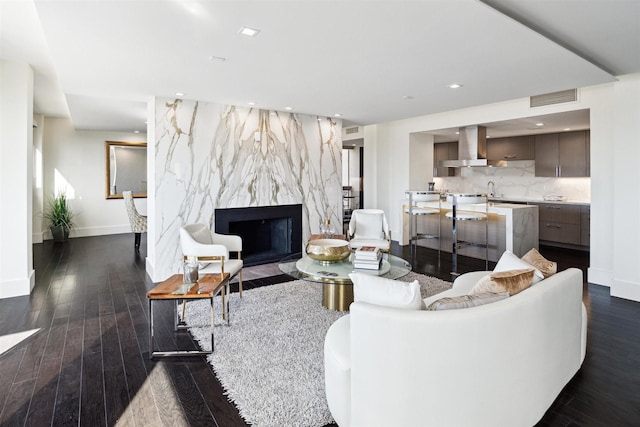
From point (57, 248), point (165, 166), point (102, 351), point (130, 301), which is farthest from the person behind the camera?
point (57, 248)

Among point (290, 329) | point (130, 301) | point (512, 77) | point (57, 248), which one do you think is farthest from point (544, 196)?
point (57, 248)

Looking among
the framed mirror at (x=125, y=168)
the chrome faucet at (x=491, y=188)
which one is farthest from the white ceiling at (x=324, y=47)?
the framed mirror at (x=125, y=168)

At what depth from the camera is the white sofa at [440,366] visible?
1.60 m

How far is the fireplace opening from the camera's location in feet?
18.4

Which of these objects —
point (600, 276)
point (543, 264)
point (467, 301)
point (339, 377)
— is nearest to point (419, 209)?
point (600, 276)

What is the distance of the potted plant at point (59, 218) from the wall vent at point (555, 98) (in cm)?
939

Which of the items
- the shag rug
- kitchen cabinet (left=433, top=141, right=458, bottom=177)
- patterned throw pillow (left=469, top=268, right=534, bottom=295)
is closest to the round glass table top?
the shag rug

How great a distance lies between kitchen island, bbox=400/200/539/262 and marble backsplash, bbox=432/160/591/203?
73.2 inches

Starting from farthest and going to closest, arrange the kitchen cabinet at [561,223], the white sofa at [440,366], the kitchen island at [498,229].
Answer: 1. the kitchen cabinet at [561,223]
2. the kitchen island at [498,229]
3. the white sofa at [440,366]

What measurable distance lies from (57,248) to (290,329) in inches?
254

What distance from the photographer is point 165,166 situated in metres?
4.83

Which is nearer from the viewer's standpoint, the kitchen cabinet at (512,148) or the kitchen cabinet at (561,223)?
the kitchen cabinet at (561,223)

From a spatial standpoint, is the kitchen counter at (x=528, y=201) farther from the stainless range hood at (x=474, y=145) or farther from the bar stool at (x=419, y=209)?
the bar stool at (x=419, y=209)

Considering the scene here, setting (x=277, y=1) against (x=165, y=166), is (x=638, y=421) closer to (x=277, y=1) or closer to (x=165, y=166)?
(x=277, y=1)
